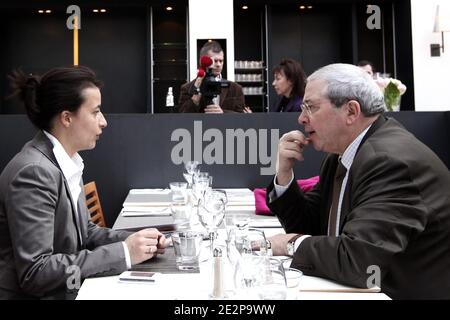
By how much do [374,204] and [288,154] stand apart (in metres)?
0.61

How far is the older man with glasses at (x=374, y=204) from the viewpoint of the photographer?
1.12 metres

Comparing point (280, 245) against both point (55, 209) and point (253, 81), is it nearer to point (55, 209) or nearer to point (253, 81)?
point (55, 209)

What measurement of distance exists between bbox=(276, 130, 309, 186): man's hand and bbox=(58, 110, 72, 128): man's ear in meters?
0.75

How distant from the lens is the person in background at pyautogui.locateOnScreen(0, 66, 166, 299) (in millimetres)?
1214

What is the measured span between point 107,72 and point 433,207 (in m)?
6.60

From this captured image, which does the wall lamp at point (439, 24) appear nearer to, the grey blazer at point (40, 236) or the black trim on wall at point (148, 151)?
the black trim on wall at point (148, 151)

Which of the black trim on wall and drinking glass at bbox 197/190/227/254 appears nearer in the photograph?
drinking glass at bbox 197/190/227/254

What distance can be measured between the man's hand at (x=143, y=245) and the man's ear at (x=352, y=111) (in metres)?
0.67

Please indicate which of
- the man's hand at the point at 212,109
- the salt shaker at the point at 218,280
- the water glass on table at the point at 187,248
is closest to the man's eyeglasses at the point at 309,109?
the water glass on table at the point at 187,248

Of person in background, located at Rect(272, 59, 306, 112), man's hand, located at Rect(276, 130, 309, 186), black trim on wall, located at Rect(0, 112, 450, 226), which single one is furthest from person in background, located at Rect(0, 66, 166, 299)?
person in background, located at Rect(272, 59, 306, 112)

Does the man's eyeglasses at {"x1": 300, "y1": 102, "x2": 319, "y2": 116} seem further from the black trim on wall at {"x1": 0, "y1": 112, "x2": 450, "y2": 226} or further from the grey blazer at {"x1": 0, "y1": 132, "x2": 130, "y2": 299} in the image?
the black trim on wall at {"x1": 0, "y1": 112, "x2": 450, "y2": 226}

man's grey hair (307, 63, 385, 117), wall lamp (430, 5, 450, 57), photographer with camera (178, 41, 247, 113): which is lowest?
man's grey hair (307, 63, 385, 117)

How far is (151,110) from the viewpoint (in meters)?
6.82

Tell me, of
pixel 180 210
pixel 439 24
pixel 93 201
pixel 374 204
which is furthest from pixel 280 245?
pixel 439 24
